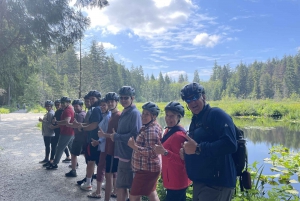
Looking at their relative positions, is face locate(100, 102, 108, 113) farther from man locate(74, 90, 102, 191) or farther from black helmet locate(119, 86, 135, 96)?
black helmet locate(119, 86, 135, 96)

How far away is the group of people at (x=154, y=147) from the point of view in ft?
6.38

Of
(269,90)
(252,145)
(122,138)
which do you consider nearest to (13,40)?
(122,138)

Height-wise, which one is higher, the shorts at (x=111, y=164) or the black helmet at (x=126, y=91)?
the black helmet at (x=126, y=91)

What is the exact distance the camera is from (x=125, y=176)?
3.37 m

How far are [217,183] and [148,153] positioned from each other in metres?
1.11

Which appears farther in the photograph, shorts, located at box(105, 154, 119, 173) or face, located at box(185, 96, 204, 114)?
shorts, located at box(105, 154, 119, 173)

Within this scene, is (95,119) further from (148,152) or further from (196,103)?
(196,103)

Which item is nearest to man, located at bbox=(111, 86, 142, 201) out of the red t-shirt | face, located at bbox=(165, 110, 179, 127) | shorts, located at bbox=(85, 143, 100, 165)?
face, located at bbox=(165, 110, 179, 127)

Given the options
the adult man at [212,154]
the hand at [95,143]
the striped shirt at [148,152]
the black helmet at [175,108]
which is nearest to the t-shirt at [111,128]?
the hand at [95,143]

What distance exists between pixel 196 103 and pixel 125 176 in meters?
1.77

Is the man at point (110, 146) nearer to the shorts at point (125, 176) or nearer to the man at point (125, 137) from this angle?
the man at point (125, 137)

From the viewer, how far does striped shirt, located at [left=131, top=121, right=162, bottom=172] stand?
2.91 meters

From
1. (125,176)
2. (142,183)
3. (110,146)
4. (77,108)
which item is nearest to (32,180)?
(77,108)

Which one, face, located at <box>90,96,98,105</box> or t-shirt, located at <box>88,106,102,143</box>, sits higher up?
face, located at <box>90,96,98,105</box>
